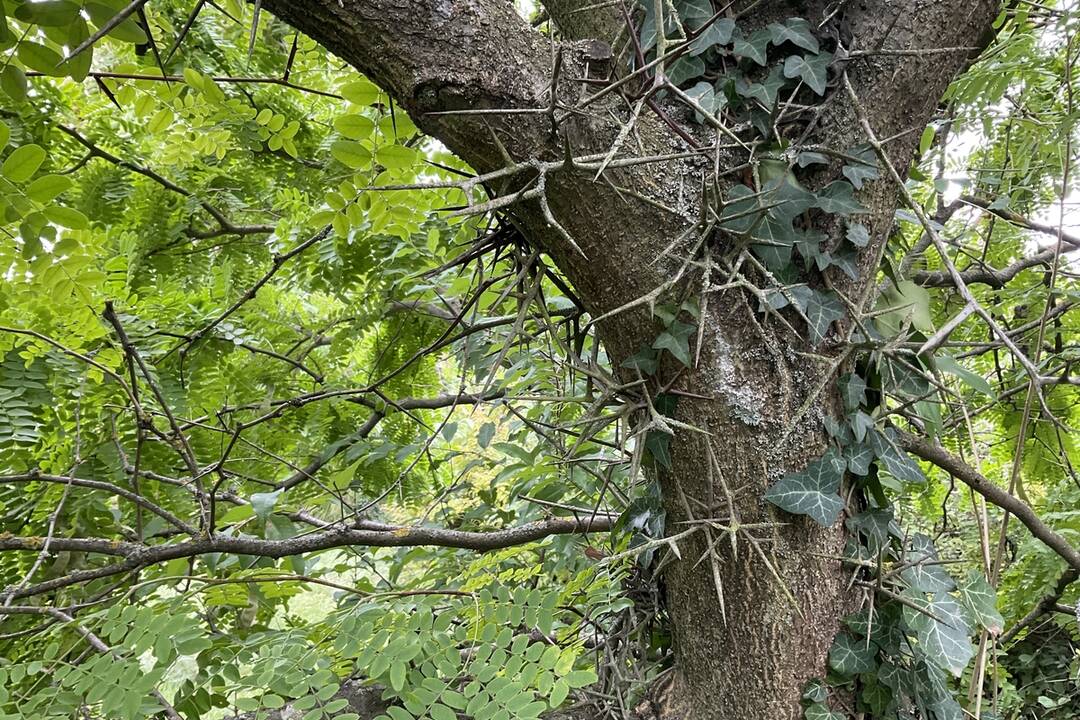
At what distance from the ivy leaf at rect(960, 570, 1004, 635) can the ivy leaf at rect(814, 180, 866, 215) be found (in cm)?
44

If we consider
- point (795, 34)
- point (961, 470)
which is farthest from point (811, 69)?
point (961, 470)

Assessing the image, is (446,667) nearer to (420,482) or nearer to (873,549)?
(873,549)

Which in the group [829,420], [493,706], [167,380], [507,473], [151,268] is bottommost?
[493,706]

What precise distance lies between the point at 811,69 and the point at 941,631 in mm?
633

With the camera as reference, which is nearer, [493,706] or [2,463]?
[493,706]

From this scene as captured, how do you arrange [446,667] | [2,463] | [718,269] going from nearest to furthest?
[718,269] → [446,667] → [2,463]

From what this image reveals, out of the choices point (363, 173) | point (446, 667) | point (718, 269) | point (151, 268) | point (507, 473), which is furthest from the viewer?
point (151, 268)

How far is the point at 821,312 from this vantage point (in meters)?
0.73

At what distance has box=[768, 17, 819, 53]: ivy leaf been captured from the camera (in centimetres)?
73

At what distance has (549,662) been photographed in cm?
76

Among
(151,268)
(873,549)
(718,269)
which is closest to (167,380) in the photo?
(151,268)

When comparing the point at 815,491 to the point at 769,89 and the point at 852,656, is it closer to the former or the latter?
the point at 852,656

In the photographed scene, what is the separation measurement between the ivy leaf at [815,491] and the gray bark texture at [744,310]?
0.01 metres

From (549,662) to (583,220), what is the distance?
0.50 m
